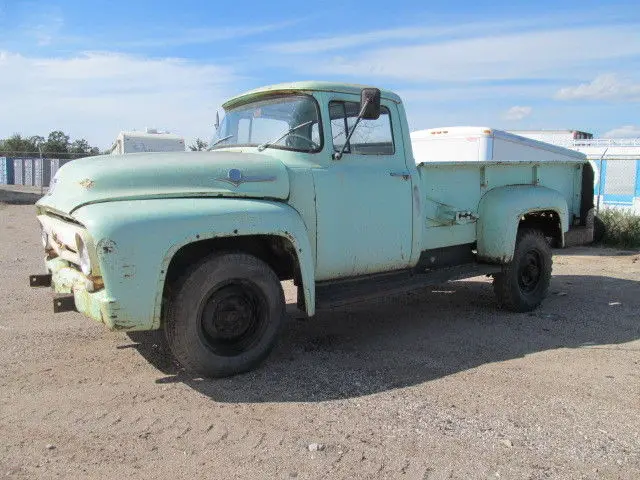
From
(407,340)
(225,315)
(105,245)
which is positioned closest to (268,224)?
(225,315)

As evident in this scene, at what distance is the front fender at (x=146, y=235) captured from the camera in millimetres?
3725

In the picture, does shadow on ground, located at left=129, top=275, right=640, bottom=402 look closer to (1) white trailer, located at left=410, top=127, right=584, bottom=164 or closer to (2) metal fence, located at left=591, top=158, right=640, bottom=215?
(1) white trailer, located at left=410, top=127, right=584, bottom=164

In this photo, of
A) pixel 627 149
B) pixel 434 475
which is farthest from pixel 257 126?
pixel 627 149

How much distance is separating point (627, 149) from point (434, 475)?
14.9 meters

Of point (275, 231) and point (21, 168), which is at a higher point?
point (21, 168)

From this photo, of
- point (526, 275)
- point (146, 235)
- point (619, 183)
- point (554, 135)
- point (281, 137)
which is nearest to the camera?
point (146, 235)

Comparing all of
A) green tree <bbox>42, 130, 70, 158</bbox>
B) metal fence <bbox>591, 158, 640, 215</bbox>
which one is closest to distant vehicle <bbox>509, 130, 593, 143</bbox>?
metal fence <bbox>591, 158, 640, 215</bbox>

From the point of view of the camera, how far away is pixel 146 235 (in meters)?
3.80

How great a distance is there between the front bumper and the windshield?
5.89 feet

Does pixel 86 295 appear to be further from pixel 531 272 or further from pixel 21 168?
pixel 21 168

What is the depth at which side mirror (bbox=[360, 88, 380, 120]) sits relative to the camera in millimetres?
4695

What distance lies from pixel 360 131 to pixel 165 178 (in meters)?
1.78

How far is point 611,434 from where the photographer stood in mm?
3680

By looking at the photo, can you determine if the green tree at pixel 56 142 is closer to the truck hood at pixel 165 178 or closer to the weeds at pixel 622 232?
the weeds at pixel 622 232
